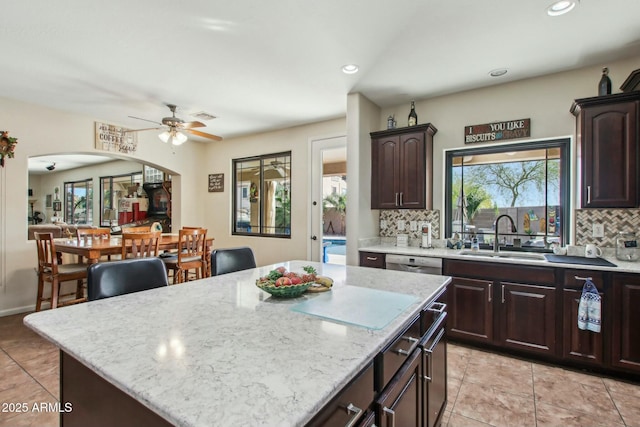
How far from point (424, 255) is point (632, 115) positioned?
6.59 ft

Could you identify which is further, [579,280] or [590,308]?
[579,280]

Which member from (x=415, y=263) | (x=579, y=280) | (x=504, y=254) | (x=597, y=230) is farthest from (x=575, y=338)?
(x=415, y=263)

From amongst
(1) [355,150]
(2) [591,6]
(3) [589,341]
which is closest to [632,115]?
(2) [591,6]

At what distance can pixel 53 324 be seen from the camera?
1.13 meters

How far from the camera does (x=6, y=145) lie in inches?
149

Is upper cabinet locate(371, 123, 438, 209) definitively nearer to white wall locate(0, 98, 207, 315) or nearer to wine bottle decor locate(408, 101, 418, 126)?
wine bottle decor locate(408, 101, 418, 126)

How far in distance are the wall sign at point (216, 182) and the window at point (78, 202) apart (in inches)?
215

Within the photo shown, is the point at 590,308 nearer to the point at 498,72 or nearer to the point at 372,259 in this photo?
the point at 372,259

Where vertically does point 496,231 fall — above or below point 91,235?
above

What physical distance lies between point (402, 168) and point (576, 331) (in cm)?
214

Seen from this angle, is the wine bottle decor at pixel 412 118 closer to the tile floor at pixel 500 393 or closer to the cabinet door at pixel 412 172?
the cabinet door at pixel 412 172

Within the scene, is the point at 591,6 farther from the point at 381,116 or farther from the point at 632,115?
the point at 381,116

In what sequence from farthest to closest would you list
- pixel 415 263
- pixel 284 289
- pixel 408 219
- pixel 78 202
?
pixel 78 202
pixel 408 219
pixel 415 263
pixel 284 289

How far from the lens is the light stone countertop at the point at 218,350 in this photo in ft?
2.17
